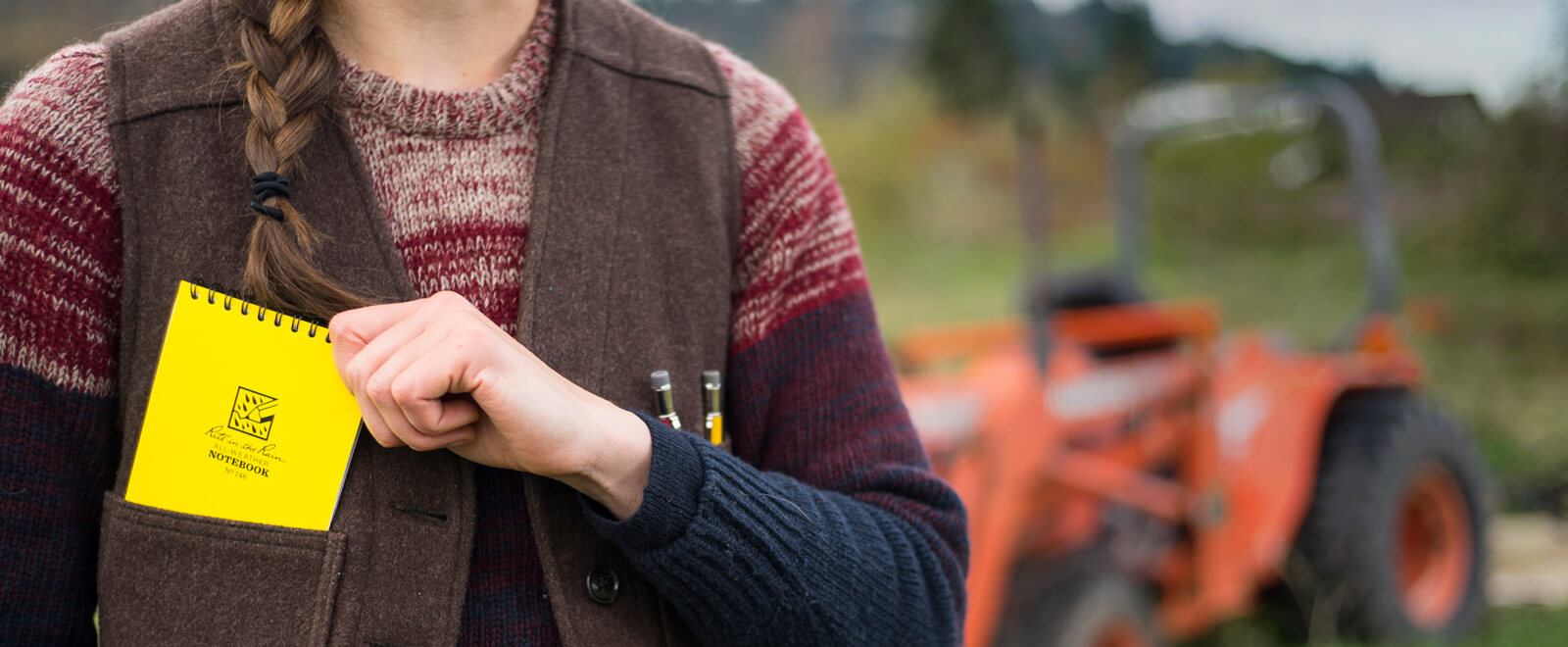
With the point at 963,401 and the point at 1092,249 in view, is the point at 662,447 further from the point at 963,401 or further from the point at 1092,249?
the point at 1092,249

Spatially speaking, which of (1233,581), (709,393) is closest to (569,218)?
(709,393)

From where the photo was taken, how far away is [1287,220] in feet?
26.7

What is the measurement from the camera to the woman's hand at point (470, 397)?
75cm

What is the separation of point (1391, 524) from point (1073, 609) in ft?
4.83

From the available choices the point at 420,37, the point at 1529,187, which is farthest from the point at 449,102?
the point at 1529,187

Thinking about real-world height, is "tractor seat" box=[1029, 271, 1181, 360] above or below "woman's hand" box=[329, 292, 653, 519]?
below

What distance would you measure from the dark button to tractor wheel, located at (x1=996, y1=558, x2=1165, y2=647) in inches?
77.6

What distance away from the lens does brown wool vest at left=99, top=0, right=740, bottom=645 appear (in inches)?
32.4

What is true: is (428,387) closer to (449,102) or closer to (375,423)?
(375,423)

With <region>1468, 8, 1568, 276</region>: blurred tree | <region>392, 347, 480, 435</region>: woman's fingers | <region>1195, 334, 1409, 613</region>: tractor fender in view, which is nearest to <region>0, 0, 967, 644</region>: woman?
<region>392, 347, 480, 435</region>: woman's fingers

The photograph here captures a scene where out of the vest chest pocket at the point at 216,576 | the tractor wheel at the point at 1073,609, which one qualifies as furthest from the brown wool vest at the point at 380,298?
the tractor wheel at the point at 1073,609

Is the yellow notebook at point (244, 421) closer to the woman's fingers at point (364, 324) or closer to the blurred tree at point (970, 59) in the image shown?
the woman's fingers at point (364, 324)

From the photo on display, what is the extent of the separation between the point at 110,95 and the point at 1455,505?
4281 mm

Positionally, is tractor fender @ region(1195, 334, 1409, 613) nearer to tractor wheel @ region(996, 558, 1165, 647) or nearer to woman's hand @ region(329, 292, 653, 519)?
tractor wheel @ region(996, 558, 1165, 647)
